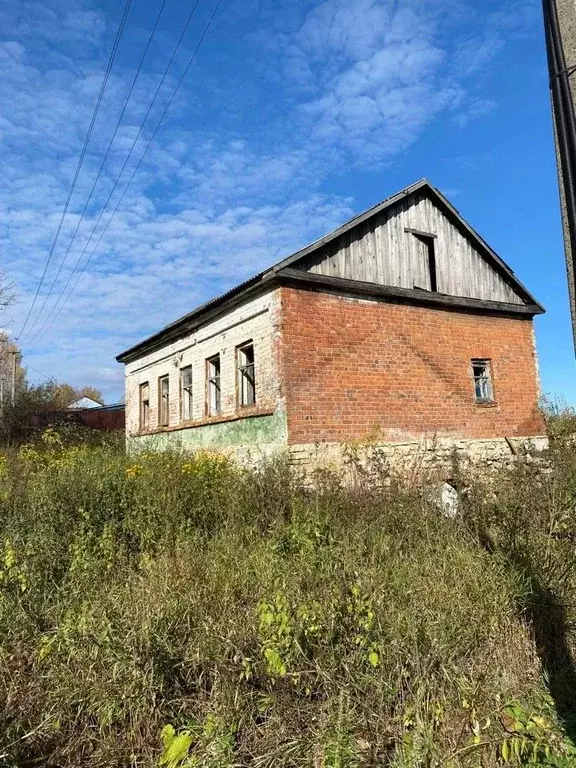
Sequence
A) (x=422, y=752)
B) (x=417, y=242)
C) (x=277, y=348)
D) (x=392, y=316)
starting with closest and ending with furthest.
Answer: (x=422, y=752) < (x=277, y=348) < (x=392, y=316) < (x=417, y=242)

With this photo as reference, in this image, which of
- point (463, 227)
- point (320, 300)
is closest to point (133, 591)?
point (320, 300)

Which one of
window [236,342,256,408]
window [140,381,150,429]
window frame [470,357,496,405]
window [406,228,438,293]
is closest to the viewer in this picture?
window [236,342,256,408]

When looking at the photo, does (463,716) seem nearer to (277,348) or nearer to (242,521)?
(242,521)

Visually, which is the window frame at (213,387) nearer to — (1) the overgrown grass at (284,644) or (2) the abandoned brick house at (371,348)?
(2) the abandoned brick house at (371,348)

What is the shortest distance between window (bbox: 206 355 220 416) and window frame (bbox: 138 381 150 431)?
A: 472cm

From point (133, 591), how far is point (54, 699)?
966mm

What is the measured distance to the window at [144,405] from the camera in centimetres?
1689

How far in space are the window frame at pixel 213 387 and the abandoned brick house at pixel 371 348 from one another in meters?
0.03

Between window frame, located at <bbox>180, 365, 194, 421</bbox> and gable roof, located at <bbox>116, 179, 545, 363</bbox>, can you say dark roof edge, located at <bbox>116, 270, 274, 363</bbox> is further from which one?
window frame, located at <bbox>180, 365, 194, 421</bbox>

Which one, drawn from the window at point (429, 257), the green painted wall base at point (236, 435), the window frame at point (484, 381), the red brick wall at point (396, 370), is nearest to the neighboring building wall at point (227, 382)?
the green painted wall base at point (236, 435)

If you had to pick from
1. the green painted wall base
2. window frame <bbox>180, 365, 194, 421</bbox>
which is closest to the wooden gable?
the green painted wall base

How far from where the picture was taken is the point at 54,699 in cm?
337

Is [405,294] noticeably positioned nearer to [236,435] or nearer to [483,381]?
[483,381]

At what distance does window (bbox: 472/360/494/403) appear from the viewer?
491 inches
